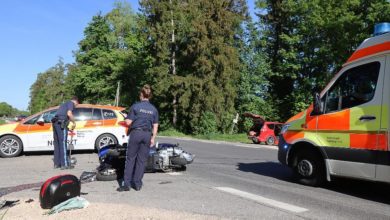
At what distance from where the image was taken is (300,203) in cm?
736

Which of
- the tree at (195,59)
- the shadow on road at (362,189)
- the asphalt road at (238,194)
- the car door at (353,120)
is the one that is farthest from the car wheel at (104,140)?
the tree at (195,59)

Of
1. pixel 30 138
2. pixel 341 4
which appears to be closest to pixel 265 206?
pixel 30 138

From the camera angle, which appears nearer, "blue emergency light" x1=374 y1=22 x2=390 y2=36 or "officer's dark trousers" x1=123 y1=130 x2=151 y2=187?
"officer's dark trousers" x1=123 y1=130 x2=151 y2=187

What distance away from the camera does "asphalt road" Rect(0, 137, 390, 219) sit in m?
6.70

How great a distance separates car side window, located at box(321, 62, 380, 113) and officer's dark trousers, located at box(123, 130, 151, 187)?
3604mm

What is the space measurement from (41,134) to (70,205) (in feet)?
28.7

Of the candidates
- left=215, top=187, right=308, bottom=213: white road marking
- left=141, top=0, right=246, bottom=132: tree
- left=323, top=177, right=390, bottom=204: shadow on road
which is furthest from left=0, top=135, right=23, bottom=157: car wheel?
left=141, top=0, right=246, bottom=132: tree

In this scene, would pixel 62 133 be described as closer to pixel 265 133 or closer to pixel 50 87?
pixel 265 133

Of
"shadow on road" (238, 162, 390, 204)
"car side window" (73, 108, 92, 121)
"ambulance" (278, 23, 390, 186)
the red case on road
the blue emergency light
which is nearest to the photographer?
the red case on road

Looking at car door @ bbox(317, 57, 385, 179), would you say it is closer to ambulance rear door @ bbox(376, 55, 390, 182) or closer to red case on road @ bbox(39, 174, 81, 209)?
ambulance rear door @ bbox(376, 55, 390, 182)

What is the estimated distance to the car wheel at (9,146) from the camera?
14.2 m

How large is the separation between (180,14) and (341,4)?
1639 cm

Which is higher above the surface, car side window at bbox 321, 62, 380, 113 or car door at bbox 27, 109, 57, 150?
car side window at bbox 321, 62, 380, 113

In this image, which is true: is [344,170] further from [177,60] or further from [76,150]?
[177,60]
